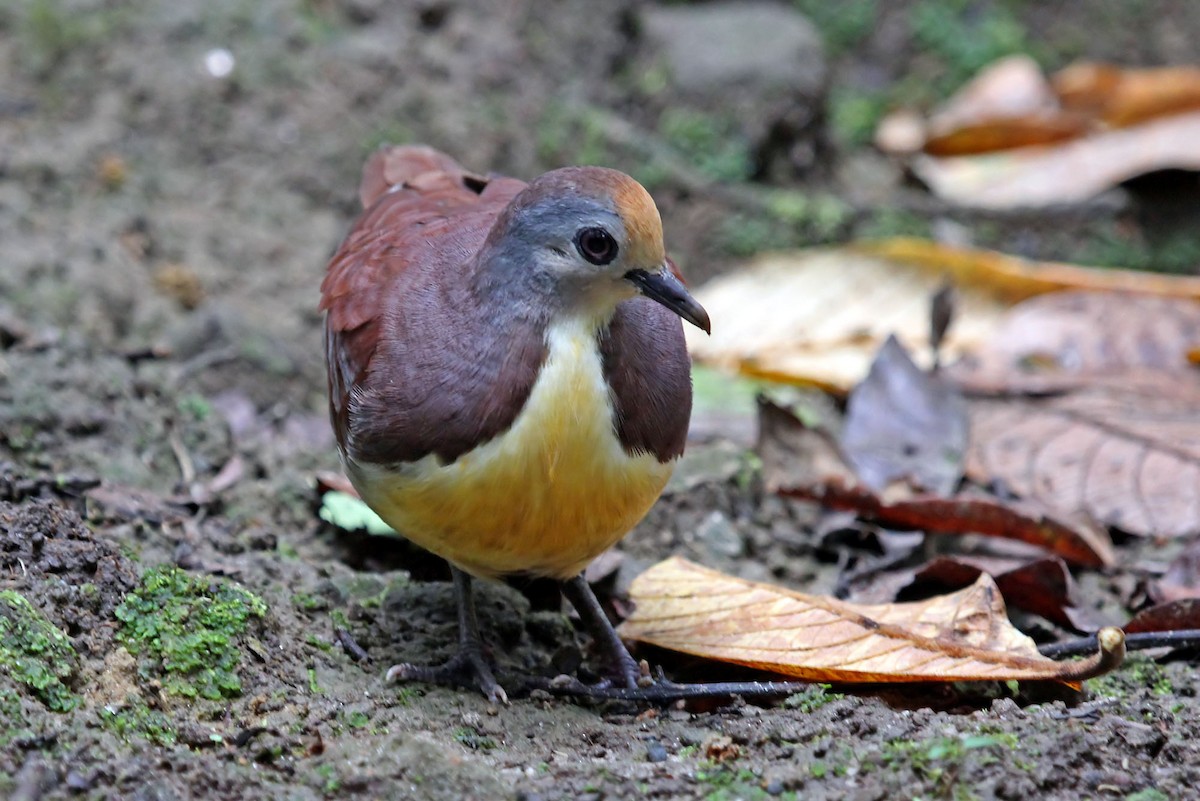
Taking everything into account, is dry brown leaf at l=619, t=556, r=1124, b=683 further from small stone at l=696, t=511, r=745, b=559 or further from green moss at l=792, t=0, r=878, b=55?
green moss at l=792, t=0, r=878, b=55

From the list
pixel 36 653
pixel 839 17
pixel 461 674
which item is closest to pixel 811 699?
pixel 461 674

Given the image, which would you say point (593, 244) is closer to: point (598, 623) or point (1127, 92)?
point (598, 623)

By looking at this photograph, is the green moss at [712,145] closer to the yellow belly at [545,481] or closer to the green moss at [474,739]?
the yellow belly at [545,481]

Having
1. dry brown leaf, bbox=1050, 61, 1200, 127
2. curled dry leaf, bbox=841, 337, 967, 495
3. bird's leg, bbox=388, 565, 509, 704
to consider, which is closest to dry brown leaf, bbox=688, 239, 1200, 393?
curled dry leaf, bbox=841, 337, 967, 495

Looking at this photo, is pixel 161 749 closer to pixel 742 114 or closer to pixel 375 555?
pixel 375 555

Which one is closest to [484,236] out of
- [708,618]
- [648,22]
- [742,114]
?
[708,618]

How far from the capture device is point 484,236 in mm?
3492

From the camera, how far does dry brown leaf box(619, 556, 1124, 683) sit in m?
3.16

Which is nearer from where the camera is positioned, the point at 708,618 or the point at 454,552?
the point at 454,552

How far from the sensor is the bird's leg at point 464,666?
3352 millimetres

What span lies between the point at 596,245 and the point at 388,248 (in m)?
0.74

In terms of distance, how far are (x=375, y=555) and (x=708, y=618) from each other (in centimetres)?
108

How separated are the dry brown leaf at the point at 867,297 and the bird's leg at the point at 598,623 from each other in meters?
2.02

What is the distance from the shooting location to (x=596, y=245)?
10.1 feet
